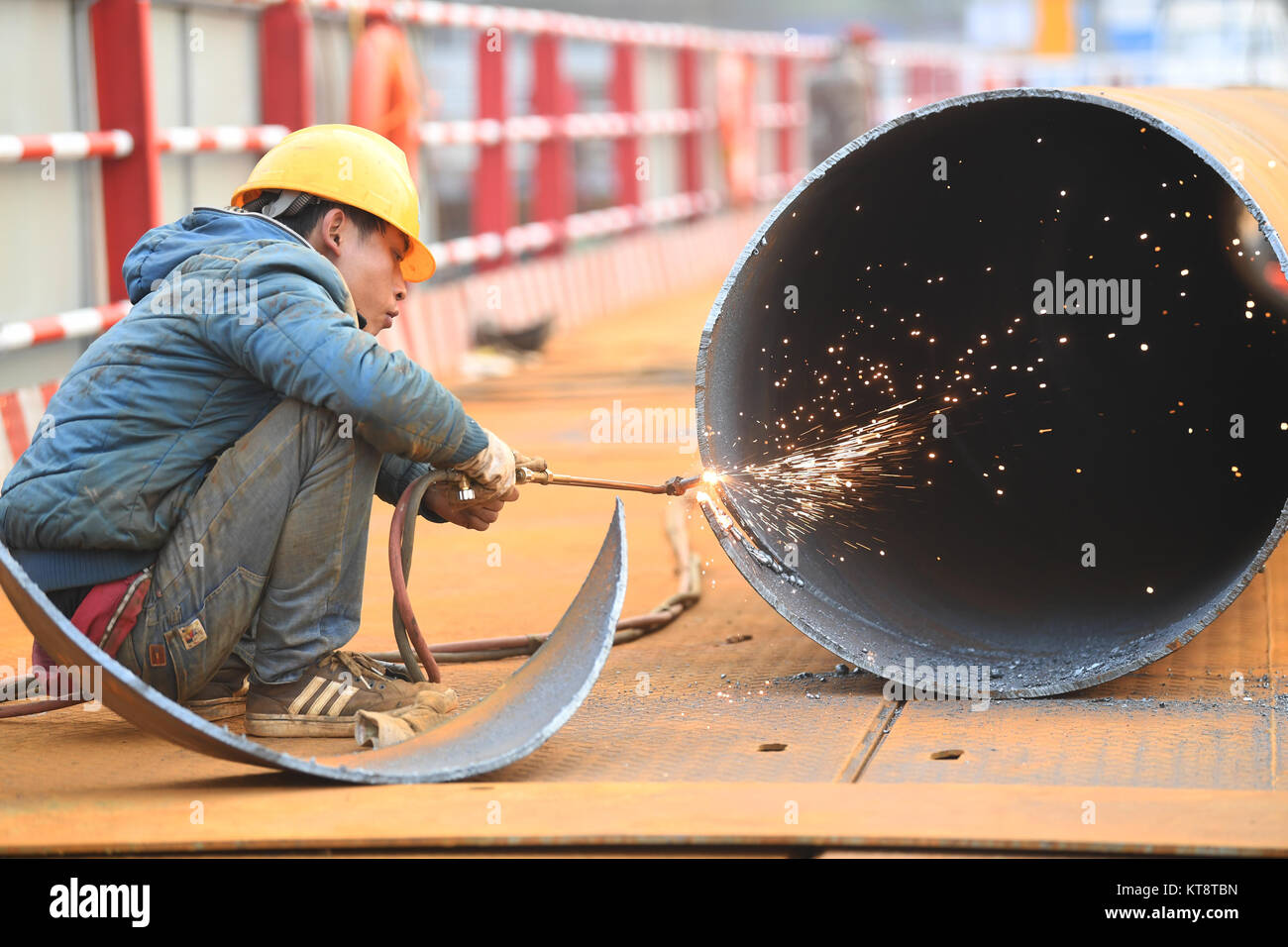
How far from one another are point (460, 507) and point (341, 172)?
2.60ft

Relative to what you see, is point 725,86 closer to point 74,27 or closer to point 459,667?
point 74,27

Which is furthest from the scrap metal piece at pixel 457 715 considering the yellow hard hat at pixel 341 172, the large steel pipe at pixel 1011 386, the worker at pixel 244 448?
the yellow hard hat at pixel 341 172

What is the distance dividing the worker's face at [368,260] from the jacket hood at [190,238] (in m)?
0.10

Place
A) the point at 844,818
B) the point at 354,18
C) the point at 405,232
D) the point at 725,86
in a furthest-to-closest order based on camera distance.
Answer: the point at 725,86 → the point at 354,18 → the point at 405,232 → the point at 844,818

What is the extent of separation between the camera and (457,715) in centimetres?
382

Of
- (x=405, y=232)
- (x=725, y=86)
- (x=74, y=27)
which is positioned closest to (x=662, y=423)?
(x=74, y=27)

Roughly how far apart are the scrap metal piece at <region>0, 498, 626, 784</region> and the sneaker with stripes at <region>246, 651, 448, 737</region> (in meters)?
0.15

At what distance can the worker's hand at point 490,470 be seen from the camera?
12.3 feet

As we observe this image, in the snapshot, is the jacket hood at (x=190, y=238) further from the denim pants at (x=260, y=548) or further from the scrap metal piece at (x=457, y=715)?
the scrap metal piece at (x=457, y=715)

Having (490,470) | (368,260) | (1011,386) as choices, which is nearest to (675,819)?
(490,470)
